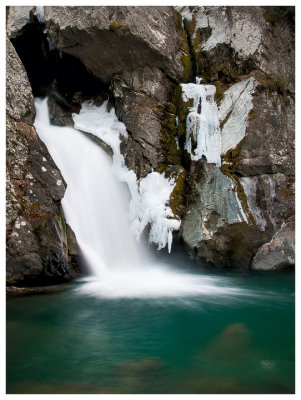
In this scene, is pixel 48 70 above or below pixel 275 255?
above

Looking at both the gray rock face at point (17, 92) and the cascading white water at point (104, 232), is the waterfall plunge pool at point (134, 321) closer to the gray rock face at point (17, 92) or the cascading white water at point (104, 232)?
the cascading white water at point (104, 232)

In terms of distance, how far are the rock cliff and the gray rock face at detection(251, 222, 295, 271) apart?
0.02m

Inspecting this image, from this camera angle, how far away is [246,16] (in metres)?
9.80

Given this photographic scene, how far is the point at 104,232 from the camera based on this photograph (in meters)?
7.58

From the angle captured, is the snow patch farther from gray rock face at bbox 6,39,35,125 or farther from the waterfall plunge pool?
gray rock face at bbox 6,39,35,125

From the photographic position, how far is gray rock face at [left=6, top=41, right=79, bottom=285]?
5.54 metres

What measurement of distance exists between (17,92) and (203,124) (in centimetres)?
482

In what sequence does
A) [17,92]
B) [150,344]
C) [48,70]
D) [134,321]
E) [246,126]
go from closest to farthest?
[150,344] < [134,321] < [17,92] < [246,126] < [48,70]

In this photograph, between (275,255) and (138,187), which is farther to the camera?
(138,187)

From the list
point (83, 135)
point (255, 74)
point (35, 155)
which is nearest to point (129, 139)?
point (83, 135)

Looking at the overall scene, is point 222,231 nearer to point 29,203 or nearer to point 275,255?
point 275,255

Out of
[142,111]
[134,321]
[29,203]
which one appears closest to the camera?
[134,321]

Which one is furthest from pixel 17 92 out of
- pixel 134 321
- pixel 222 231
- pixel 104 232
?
pixel 222 231

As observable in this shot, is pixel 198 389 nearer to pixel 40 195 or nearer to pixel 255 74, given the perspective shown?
pixel 40 195
